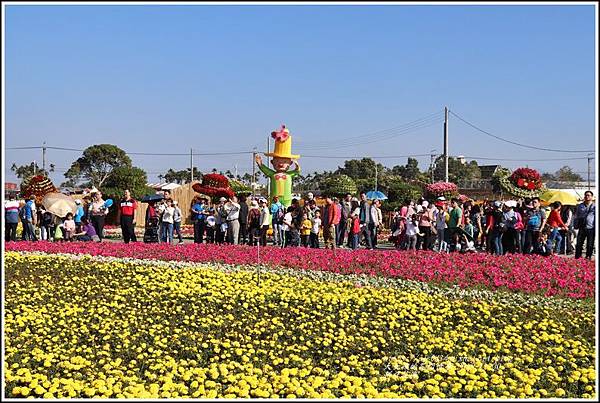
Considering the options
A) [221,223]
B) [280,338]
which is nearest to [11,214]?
[221,223]

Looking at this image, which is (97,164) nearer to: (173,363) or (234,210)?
(234,210)

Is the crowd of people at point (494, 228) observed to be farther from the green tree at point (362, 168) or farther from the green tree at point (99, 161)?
the green tree at point (362, 168)

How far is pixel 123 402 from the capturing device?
4.18m

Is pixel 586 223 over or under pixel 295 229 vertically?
over

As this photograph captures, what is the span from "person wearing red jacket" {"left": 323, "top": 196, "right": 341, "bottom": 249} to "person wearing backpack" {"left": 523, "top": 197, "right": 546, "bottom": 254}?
4512 millimetres

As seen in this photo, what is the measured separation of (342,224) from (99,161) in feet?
150

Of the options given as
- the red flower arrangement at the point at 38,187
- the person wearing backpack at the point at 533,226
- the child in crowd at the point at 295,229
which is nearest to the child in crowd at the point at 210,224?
the child in crowd at the point at 295,229

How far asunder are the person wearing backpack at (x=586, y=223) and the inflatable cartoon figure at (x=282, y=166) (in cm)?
1430

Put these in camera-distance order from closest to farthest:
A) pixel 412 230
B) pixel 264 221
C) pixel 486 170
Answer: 1. pixel 412 230
2. pixel 264 221
3. pixel 486 170

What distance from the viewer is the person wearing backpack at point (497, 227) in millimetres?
→ 16044

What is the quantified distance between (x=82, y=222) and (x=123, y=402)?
1650 centimetres

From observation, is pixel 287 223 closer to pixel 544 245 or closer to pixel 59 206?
pixel 544 245

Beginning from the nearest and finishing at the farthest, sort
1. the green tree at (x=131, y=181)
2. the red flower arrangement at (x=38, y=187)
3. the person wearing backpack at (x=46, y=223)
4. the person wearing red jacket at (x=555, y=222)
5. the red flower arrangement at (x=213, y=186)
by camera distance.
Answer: the person wearing red jacket at (x=555, y=222)
the person wearing backpack at (x=46, y=223)
the red flower arrangement at (x=38, y=187)
the red flower arrangement at (x=213, y=186)
the green tree at (x=131, y=181)

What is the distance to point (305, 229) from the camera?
17.5 metres
